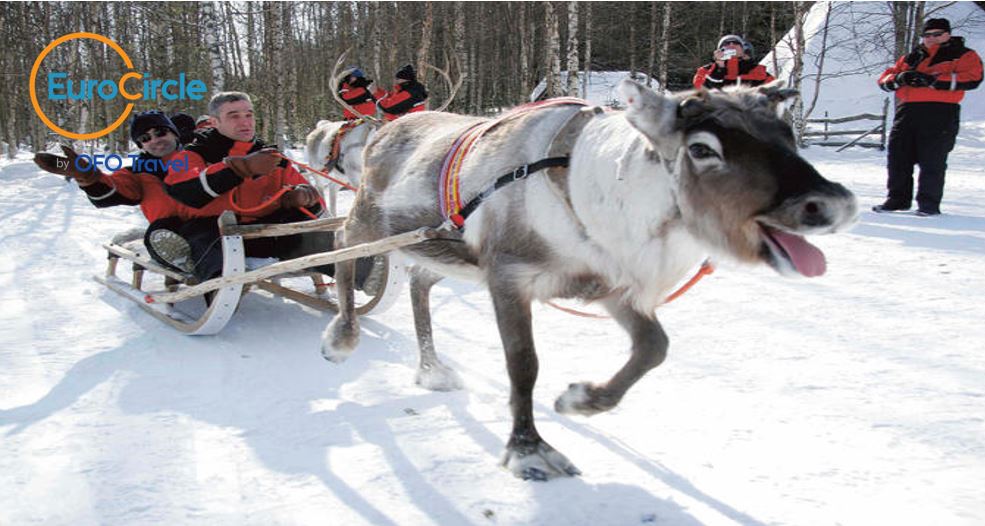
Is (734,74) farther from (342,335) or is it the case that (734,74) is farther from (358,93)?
(342,335)

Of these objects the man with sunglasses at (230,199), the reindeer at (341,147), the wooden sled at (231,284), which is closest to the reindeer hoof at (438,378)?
the wooden sled at (231,284)

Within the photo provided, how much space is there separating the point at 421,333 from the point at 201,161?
203 cm

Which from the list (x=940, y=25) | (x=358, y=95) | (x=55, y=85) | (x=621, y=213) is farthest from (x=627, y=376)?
(x=55, y=85)

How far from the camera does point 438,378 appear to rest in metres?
3.41

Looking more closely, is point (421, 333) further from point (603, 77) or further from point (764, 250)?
point (603, 77)

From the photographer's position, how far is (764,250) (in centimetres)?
202

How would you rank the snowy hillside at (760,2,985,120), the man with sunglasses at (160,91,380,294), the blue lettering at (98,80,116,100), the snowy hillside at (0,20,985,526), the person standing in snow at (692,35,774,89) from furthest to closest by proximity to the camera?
the snowy hillside at (760,2,985,120), the blue lettering at (98,80,116,100), the person standing in snow at (692,35,774,89), the man with sunglasses at (160,91,380,294), the snowy hillside at (0,20,985,526)

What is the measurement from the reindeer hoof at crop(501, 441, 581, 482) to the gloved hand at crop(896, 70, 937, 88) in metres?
6.53

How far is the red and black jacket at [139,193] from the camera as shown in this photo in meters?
4.62

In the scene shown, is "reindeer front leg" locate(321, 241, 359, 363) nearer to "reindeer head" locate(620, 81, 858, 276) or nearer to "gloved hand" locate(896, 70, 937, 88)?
"reindeer head" locate(620, 81, 858, 276)

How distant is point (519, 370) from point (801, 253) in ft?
3.44

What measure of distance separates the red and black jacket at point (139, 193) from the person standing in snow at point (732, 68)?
212 inches

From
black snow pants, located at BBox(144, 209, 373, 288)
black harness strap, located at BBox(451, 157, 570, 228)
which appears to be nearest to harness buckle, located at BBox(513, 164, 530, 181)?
black harness strap, located at BBox(451, 157, 570, 228)

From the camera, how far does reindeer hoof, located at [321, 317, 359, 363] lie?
3.64 m
